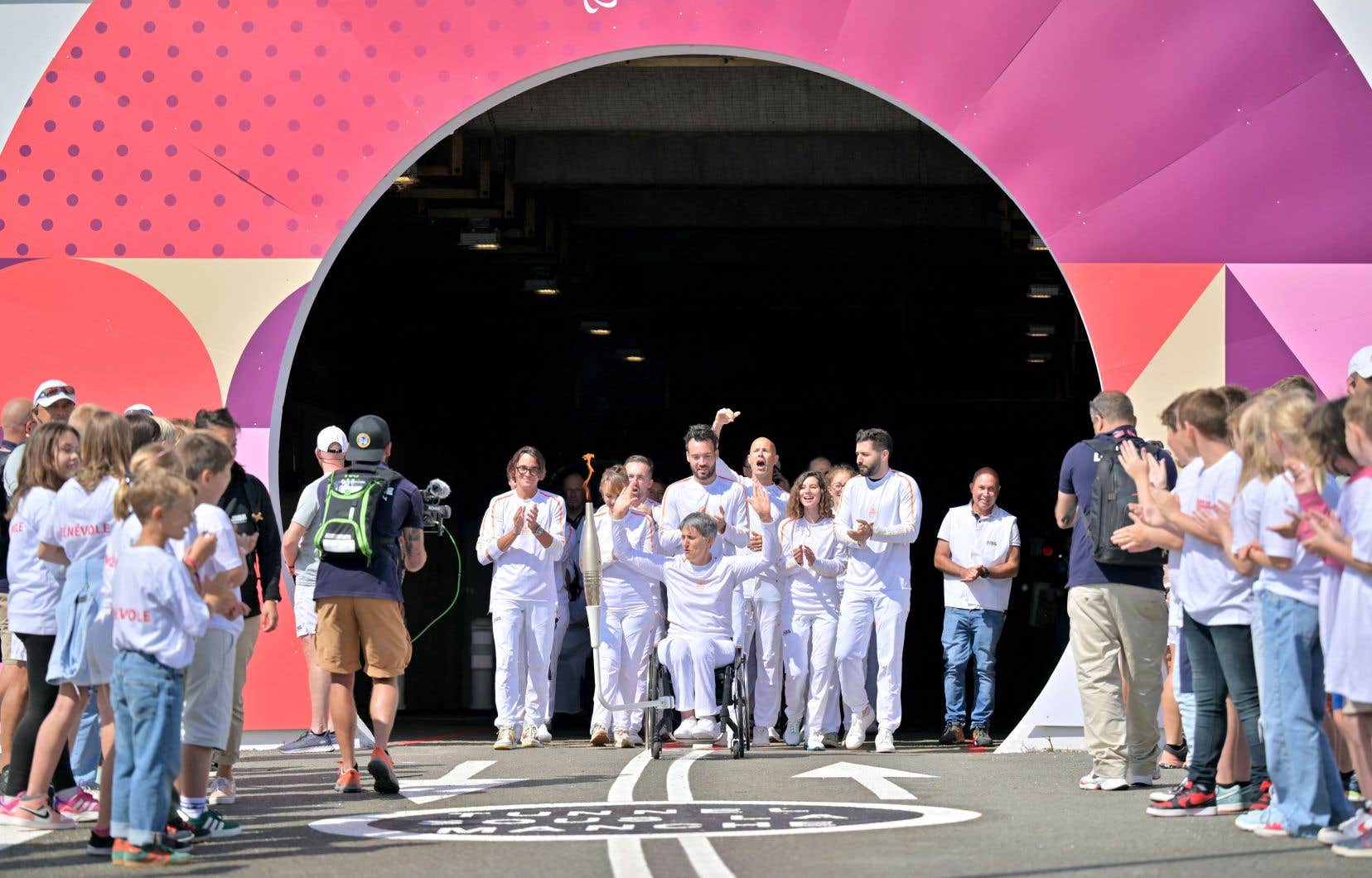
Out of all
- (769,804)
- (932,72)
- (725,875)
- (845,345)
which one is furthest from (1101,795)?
(845,345)

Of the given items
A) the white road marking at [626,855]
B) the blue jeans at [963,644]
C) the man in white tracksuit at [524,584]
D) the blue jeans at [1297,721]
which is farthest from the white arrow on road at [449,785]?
the blue jeans at [963,644]

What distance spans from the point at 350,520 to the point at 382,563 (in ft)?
0.91

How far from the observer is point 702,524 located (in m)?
10.9

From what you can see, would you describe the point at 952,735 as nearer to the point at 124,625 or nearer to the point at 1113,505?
the point at 1113,505

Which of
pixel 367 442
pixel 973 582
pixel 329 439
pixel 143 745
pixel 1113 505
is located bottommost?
pixel 143 745

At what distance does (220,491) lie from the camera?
23.0 ft

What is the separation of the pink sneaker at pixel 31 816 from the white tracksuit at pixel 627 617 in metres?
5.45

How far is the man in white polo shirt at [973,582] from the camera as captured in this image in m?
12.6

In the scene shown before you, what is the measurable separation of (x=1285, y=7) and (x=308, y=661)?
777 centimetres

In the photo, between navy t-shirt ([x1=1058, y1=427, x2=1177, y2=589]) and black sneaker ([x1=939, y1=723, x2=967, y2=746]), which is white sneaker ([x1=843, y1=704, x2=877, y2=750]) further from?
navy t-shirt ([x1=1058, y1=427, x2=1177, y2=589])

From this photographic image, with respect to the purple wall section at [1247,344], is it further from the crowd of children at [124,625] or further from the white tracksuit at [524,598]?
the crowd of children at [124,625]

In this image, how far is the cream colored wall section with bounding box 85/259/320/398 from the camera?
1141cm

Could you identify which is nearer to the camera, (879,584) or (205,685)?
(205,685)

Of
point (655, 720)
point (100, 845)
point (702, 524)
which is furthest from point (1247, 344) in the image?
point (100, 845)
